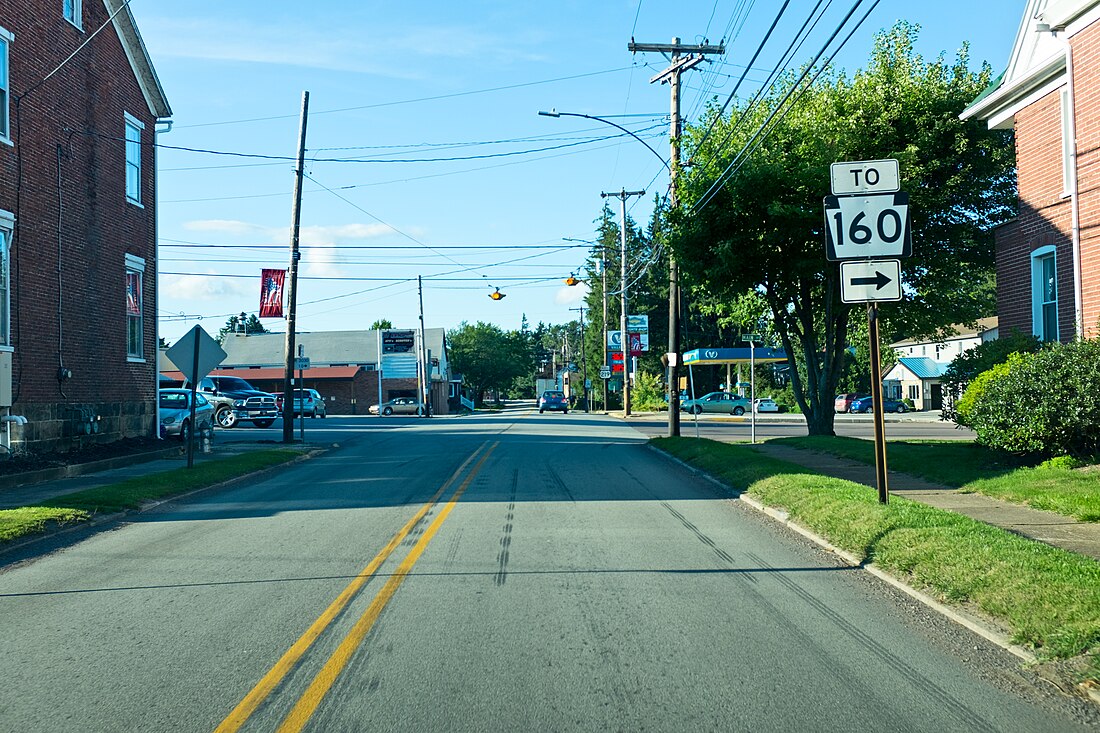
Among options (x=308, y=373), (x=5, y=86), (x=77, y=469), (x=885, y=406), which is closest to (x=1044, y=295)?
(x=77, y=469)

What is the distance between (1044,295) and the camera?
19234mm

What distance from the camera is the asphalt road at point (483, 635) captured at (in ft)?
17.1

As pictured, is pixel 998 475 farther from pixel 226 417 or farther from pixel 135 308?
pixel 226 417

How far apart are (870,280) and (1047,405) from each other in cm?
424

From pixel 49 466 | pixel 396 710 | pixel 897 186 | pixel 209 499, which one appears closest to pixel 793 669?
pixel 396 710

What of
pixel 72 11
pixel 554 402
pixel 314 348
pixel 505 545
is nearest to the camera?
pixel 505 545

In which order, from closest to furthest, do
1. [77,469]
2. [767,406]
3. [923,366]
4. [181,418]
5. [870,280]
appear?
[870,280] → [77,469] → [181,418] → [767,406] → [923,366]

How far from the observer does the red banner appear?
1185 inches

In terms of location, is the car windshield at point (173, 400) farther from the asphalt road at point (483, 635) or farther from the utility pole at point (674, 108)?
the asphalt road at point (483, 635)

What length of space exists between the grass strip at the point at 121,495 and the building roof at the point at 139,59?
10.4 m

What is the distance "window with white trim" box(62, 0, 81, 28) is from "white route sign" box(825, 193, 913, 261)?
59.8ft

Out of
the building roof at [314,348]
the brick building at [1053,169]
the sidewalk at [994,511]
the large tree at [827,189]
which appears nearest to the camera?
the sidewalk at [994,511]

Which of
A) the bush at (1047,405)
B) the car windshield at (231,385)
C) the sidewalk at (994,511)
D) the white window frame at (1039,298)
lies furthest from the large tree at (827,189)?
the car windshield at (231,385)

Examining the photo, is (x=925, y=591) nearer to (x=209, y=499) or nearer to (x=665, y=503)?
(x=665, y=503)
